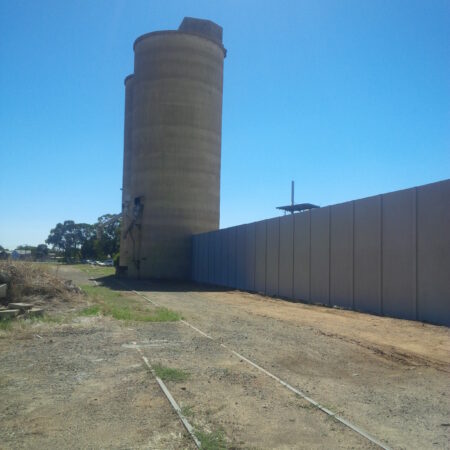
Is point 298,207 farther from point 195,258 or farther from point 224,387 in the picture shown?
point 224,387

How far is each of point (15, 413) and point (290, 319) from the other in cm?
1114

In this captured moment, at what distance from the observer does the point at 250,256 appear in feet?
103

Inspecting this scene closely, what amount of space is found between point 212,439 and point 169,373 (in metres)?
2.85

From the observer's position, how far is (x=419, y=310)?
15852mm

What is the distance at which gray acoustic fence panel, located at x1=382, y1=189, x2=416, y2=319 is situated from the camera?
53.8 feet

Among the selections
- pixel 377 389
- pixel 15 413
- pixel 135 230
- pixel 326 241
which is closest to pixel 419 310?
pixel 326 241

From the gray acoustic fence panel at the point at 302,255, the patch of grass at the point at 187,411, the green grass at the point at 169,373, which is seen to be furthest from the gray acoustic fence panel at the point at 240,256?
the patch of grass at the point at 187,411

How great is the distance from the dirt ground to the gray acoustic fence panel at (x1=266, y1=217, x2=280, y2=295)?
46.8 ft

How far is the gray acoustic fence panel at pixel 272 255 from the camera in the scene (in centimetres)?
2714

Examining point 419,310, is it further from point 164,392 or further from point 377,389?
point 164,392

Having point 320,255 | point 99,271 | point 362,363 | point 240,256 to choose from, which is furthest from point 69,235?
point 362,363

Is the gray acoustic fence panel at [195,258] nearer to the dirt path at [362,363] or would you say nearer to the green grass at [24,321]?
the dirt path at [362,363]

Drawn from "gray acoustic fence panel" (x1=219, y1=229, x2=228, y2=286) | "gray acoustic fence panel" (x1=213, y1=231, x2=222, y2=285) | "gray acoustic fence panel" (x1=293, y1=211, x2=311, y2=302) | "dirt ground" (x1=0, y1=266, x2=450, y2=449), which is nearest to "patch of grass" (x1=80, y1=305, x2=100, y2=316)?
"dirt ground" (x1=0, y1=266, x2=450, y2=449)

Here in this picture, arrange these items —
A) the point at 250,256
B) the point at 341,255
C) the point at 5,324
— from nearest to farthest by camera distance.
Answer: the point at 5,324 < the point at 341,255 < the point at 250,256
